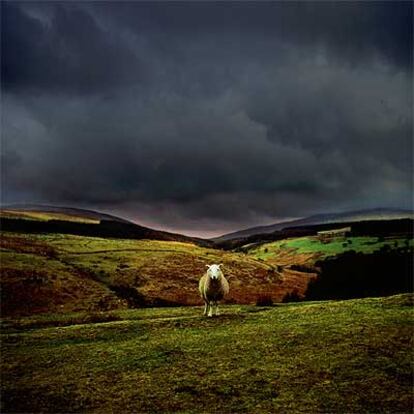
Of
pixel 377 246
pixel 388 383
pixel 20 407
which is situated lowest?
pixel 20 407

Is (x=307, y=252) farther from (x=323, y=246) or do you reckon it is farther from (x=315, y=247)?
(x=323, y=246)

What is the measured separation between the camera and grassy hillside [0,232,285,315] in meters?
38.9

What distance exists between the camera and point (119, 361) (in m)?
Result: 16.5

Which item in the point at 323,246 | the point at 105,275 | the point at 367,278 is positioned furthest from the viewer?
the point at 323,246

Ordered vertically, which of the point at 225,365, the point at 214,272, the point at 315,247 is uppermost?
the point at 315,247

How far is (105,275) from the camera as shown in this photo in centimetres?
4712

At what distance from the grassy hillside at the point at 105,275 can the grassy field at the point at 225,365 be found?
1764 centimetres

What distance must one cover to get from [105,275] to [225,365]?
110 feet

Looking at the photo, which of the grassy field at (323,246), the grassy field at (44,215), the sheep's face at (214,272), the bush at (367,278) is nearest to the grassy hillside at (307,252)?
the grassy field at (323,246)

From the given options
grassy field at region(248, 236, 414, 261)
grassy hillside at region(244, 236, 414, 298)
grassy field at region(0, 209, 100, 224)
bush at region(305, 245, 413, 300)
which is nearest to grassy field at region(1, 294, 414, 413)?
bush at region(305, 245, 413, 300)

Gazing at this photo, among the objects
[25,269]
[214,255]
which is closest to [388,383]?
[25,269]

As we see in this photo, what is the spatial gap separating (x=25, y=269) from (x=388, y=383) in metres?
37.4

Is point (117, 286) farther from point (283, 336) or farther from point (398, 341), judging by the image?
point (398, 341)

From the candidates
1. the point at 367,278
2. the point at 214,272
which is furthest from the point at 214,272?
the point at 367,278
